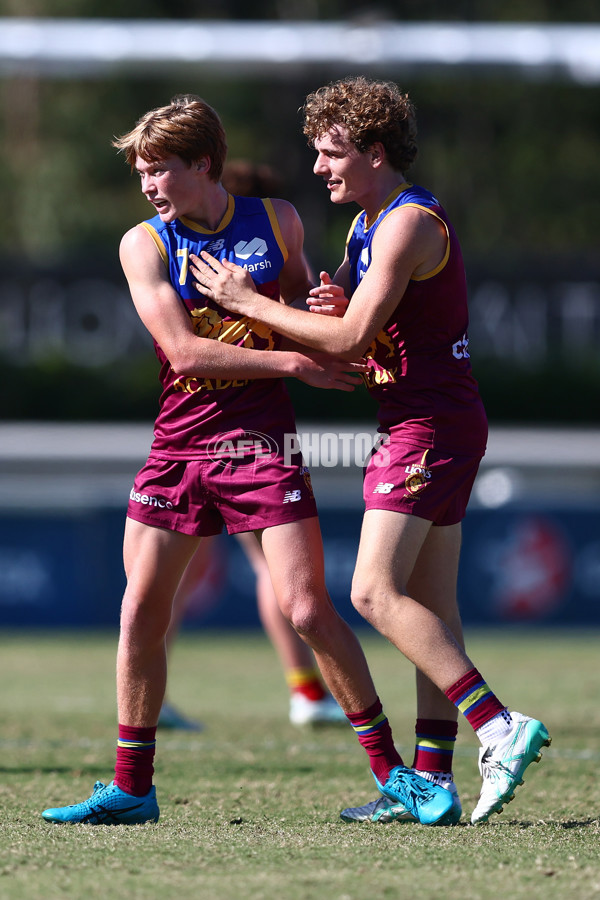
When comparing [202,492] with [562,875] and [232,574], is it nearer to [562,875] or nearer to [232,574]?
[562,875]

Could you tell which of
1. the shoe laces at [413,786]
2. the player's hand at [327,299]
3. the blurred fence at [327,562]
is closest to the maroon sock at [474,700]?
the shoe laces at [413,786]

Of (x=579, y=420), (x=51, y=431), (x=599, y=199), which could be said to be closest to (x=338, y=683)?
(x=51, y=431)

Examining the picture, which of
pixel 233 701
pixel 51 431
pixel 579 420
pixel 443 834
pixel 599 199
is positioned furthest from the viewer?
pixel 599 199

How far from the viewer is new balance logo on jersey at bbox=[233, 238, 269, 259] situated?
409cm

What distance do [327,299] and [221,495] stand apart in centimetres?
69

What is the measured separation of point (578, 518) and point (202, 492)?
10.1m

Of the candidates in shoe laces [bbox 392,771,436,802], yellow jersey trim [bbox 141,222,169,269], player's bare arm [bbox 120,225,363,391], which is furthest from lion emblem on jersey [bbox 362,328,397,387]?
shoe laces [bbox 392,771,436,802]

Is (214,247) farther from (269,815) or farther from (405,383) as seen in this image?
(269,815)

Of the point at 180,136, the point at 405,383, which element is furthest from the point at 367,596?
the point at 180,136

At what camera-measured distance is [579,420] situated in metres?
22.5

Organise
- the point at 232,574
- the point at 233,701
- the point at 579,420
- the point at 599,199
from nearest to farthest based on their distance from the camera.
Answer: the point at 233,701 < the point at 232,574 < the point at 579,420 < the point at 599,199

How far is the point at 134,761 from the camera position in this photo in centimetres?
409

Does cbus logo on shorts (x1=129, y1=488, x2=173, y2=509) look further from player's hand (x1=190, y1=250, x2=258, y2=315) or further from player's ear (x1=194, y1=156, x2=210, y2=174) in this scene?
player's ear (x1=194, y1=156, x2=210, y2=174)

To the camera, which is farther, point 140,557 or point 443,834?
point 140,557
